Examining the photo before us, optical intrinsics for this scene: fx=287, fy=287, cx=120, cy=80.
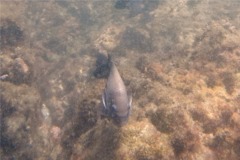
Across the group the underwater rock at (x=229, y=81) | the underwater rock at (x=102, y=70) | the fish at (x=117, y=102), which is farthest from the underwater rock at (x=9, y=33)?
the underwater rock at (x=229, y=81)

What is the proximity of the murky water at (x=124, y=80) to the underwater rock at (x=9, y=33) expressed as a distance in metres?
0.04

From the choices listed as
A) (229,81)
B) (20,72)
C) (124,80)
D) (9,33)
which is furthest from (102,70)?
(9,33)

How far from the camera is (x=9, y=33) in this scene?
1042 cm

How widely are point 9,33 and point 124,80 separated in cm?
609

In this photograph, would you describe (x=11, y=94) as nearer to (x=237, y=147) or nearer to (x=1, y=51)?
(x=1, y=51)

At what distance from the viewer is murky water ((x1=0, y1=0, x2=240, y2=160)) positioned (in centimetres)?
422

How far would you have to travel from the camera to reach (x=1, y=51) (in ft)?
30.6

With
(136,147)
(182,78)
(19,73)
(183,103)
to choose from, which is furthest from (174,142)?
(19,73)

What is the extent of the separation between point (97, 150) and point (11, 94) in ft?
A: 14.8

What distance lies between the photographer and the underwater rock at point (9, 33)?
33.0ft

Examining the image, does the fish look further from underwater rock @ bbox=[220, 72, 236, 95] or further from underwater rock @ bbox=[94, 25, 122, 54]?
underwater rock @ bbox=[94, 25, 122, 54]

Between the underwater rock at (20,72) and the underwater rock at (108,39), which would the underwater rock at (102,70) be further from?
the underwater rock at (108,39)

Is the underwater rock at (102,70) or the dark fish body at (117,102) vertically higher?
the dark fish body at (117,102)

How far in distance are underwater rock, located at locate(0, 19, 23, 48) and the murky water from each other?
0.13 ft
